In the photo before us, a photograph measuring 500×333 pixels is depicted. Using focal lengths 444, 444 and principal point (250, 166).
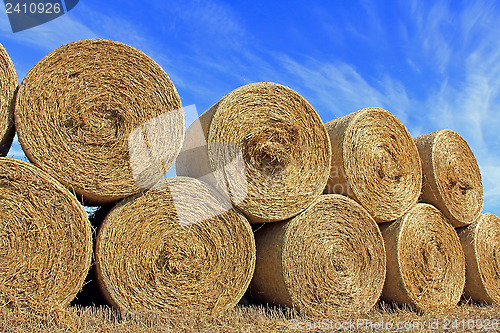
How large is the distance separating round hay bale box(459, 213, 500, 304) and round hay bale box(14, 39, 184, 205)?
3.96 meters

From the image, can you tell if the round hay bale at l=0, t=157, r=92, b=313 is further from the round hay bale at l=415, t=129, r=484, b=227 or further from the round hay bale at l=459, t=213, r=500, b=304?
the round hay bale at l=459, t=213, r=500, b=304

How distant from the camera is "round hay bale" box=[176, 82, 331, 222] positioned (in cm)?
358

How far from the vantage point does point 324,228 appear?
407cm

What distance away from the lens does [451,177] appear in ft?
17.6

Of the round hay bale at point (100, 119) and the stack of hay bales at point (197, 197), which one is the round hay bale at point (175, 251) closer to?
the stack of hay bales at point (197, 197)

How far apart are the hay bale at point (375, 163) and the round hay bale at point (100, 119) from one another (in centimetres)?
172

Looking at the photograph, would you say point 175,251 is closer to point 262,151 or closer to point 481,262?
point 262,151

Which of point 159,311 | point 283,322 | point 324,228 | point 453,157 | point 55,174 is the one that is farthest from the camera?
point 453,157

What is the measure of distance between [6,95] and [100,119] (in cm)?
62

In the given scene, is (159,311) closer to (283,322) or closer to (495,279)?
(283,322)

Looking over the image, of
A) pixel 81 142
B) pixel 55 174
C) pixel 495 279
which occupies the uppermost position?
pixel 81 142

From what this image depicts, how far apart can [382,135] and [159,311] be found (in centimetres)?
291

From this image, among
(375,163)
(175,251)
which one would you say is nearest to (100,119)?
(175,251)

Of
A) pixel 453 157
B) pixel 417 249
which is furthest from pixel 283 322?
pixel 453 157
